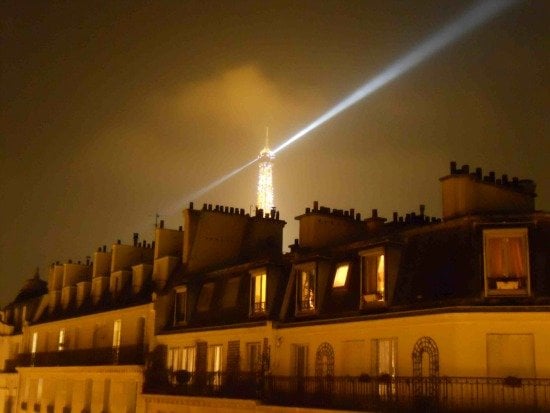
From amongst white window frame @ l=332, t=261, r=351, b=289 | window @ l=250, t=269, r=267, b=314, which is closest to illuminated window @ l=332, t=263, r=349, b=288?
white window frame @ l=332, t=261, r=351, b=289

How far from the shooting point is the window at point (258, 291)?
1119 inches

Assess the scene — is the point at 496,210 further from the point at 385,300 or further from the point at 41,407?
the point at 41,407

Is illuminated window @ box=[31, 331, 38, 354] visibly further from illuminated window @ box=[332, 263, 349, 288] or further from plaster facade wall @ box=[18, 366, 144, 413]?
illuminated window @ box=[332, 263, 349, 288]

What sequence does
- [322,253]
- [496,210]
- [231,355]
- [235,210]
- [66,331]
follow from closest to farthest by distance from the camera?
[496,210] < [322,253] < [231,355] < [235,210] < [66,331]

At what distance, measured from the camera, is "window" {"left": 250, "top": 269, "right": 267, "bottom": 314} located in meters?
28.4

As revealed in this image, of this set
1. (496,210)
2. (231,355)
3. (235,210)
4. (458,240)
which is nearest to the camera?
(458,240)

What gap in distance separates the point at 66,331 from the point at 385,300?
30885 mm

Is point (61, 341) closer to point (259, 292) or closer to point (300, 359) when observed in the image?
point (259, 292)

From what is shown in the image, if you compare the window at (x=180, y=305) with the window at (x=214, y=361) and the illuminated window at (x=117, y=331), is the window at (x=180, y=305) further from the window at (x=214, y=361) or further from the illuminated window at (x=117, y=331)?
the illuminated window at (x=117, y=331)

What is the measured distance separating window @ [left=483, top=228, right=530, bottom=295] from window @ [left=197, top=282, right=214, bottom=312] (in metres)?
15.0

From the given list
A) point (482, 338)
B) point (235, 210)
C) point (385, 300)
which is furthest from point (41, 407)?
point (482, 338)

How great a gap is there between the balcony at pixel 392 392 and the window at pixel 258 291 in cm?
241

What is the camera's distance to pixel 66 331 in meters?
48.4

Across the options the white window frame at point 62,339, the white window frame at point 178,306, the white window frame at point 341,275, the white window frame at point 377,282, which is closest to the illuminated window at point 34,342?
the white window frame at point 62,339
